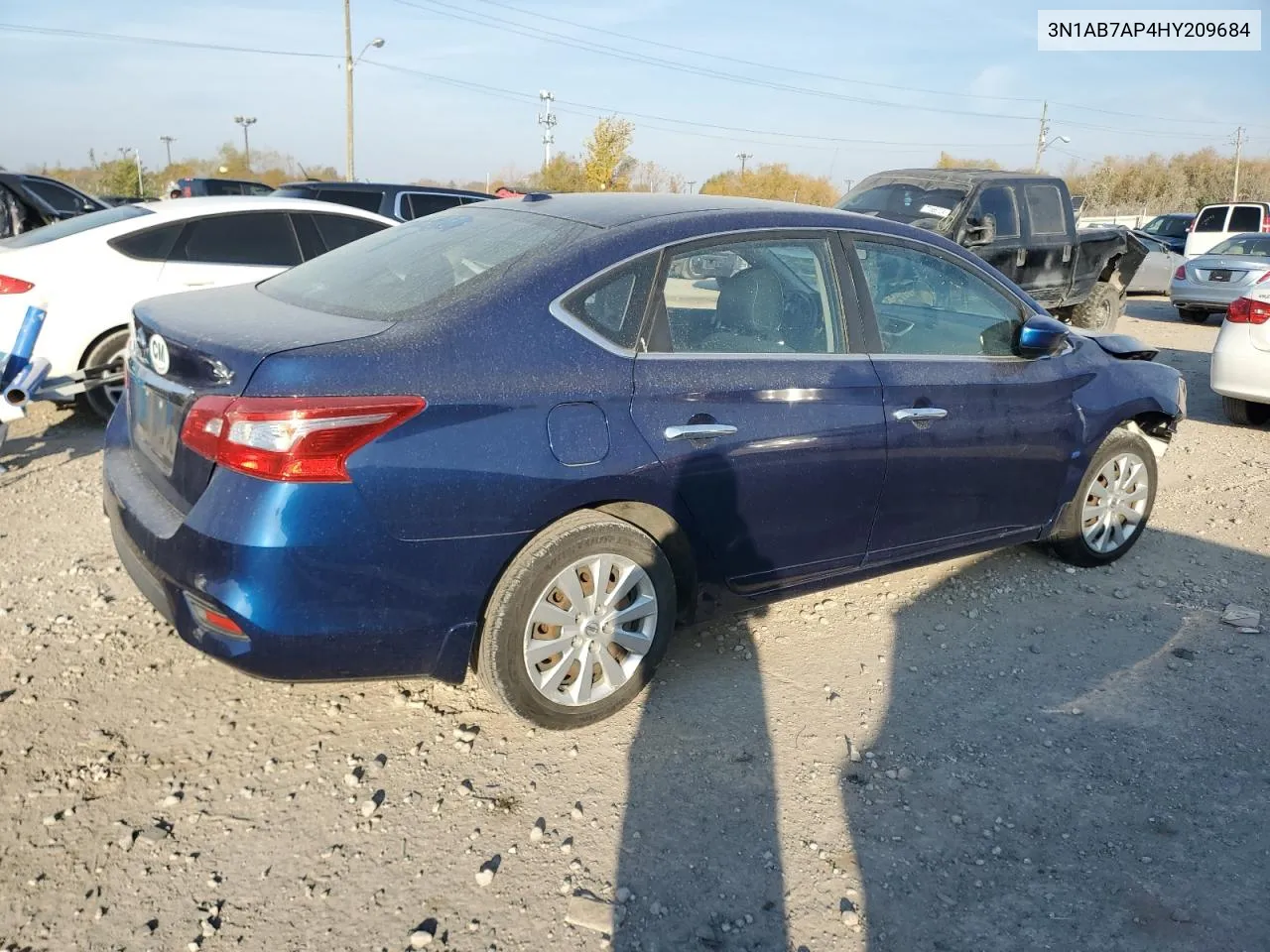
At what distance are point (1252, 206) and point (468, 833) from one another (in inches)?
906

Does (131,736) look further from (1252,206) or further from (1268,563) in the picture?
(1252,206)

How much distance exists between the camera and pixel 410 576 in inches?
112

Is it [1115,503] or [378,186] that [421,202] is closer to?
[378,186]

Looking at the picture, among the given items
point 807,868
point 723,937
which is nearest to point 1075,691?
point 807,868

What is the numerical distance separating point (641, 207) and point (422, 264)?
801mm

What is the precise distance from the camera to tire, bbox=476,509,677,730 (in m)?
3.03

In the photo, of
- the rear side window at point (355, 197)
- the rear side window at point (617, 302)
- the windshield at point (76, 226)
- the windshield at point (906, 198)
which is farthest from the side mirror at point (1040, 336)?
→ the rear side window at point (355, 197)

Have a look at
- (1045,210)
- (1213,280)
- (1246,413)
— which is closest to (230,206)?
(1246,413)

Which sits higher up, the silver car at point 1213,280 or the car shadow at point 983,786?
the silver car at point 1213,280

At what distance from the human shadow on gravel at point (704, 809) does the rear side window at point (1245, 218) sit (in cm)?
2145

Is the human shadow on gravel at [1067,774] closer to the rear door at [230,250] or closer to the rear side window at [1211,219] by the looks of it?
the rear door at [230,250]

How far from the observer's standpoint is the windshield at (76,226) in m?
6.44

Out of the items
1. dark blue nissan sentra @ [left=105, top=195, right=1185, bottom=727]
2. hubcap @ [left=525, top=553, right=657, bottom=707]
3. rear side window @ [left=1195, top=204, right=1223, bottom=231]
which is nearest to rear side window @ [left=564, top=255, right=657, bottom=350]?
dark blue nissan sentra @ [left=105, top=195, right=1185, bottom=727]

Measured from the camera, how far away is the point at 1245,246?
16.0 meters
